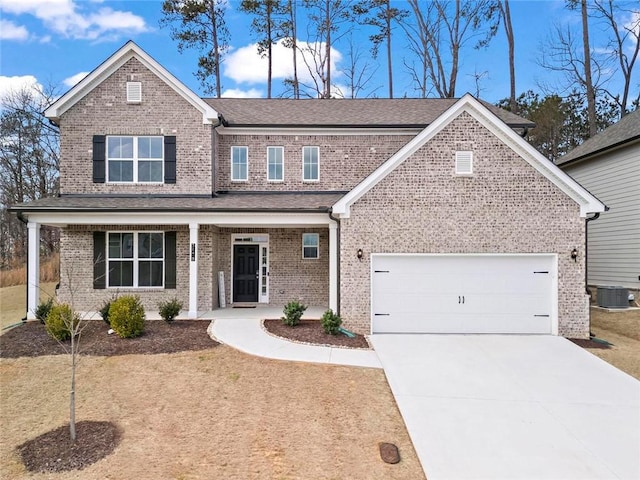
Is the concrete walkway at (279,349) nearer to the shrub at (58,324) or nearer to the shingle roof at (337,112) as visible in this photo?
the shrub at (58,324)

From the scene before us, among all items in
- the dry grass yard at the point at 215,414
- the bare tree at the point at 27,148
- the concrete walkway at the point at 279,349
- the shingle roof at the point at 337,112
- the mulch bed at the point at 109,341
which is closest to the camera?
the dry grass yard at the point at 215,414

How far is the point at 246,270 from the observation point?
524 inches

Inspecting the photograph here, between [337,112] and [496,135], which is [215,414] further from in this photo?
[337,112]

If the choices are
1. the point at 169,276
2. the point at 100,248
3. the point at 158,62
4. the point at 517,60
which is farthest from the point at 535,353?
the point at 517,60

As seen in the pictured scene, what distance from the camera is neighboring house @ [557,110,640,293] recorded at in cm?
1419

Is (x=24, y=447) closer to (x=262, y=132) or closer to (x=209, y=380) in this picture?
(x=209, y=380)

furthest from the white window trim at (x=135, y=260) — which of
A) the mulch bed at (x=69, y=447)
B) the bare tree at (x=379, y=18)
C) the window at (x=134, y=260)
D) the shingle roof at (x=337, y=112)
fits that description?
the bare tree at (x=379, y=18)

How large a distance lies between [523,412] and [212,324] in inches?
295

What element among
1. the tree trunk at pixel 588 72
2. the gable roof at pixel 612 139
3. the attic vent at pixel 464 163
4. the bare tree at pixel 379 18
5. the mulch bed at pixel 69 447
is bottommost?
the mulch bed at pixel 69 447

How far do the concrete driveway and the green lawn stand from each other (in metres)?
9.41

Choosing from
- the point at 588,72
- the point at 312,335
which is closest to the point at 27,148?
the point at 312,335

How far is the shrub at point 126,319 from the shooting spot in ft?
30.3

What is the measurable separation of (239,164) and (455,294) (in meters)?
8.02

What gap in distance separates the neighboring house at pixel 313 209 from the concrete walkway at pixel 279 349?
1.56 m
